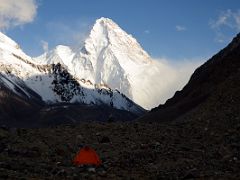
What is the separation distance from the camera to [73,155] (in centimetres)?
2995

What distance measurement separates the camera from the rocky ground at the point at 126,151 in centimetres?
2529

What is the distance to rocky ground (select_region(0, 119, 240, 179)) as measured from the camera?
25.3 metres

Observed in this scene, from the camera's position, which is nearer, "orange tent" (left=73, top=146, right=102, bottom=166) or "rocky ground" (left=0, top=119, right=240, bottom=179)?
"rocky ground" (left=0, top=119, right=240, bottom=179)

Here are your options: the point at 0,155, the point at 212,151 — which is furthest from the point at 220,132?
the point at 0,155

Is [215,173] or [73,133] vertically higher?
[73,133]

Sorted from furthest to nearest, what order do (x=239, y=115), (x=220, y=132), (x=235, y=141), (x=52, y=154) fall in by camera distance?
1. (x=239, y=115)
2. (x=220, y=132)
3. (x=235, y=141)
4. (x=52, y=154)

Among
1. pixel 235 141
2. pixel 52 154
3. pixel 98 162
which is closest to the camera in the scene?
pixel 98 162

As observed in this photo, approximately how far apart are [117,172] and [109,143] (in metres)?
8.09

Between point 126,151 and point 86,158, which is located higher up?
point 126,151

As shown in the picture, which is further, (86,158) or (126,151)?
(126,151)

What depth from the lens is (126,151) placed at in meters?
31.8

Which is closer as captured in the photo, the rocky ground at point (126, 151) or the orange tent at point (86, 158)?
the rocky ground at point (126, 151)

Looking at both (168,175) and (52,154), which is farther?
(52,154)

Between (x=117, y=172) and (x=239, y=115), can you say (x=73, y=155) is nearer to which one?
(x=117, y=172)
